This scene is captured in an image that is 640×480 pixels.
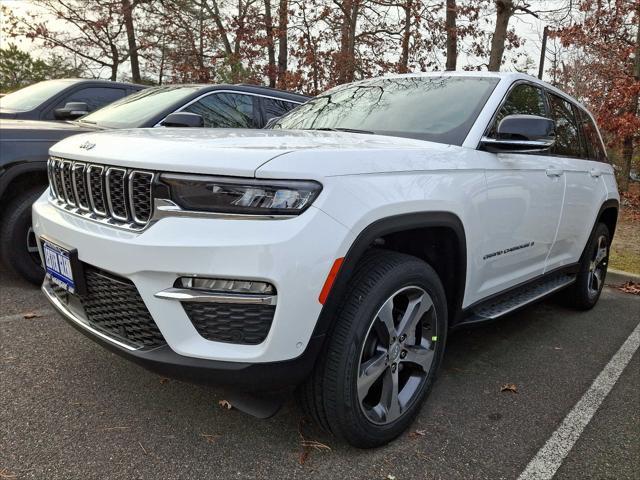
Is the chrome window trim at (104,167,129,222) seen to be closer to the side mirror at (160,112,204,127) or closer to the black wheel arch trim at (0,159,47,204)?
the side mirror at (160,112,204,127)

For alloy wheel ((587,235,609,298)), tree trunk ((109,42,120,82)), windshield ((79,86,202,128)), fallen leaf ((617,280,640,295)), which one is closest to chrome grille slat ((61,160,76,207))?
windshield ((79,86,202,128))

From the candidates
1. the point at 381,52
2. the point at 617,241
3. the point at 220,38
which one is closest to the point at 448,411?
the point at 617,241

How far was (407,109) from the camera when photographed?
304 cm

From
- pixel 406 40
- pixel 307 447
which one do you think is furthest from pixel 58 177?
pixel 406 40

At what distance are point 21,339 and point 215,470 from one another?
1.80 metres

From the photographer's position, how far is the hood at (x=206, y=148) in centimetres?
179

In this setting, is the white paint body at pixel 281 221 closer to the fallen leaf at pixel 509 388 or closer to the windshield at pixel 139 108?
the fallen leaf at pixel 509 388

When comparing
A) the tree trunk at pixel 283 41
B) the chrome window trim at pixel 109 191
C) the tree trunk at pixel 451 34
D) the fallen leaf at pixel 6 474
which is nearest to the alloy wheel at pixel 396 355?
the chrome window trim at pixel 109 191

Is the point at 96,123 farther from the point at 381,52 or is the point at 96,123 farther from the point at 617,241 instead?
the point at 381,52

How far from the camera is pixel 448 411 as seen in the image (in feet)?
8.51

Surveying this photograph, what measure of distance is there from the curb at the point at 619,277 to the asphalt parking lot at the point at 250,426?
2.63m

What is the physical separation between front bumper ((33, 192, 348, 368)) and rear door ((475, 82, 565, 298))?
3.93ft

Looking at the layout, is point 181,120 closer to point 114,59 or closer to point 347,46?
point 347,46

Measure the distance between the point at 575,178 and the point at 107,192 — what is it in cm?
311
